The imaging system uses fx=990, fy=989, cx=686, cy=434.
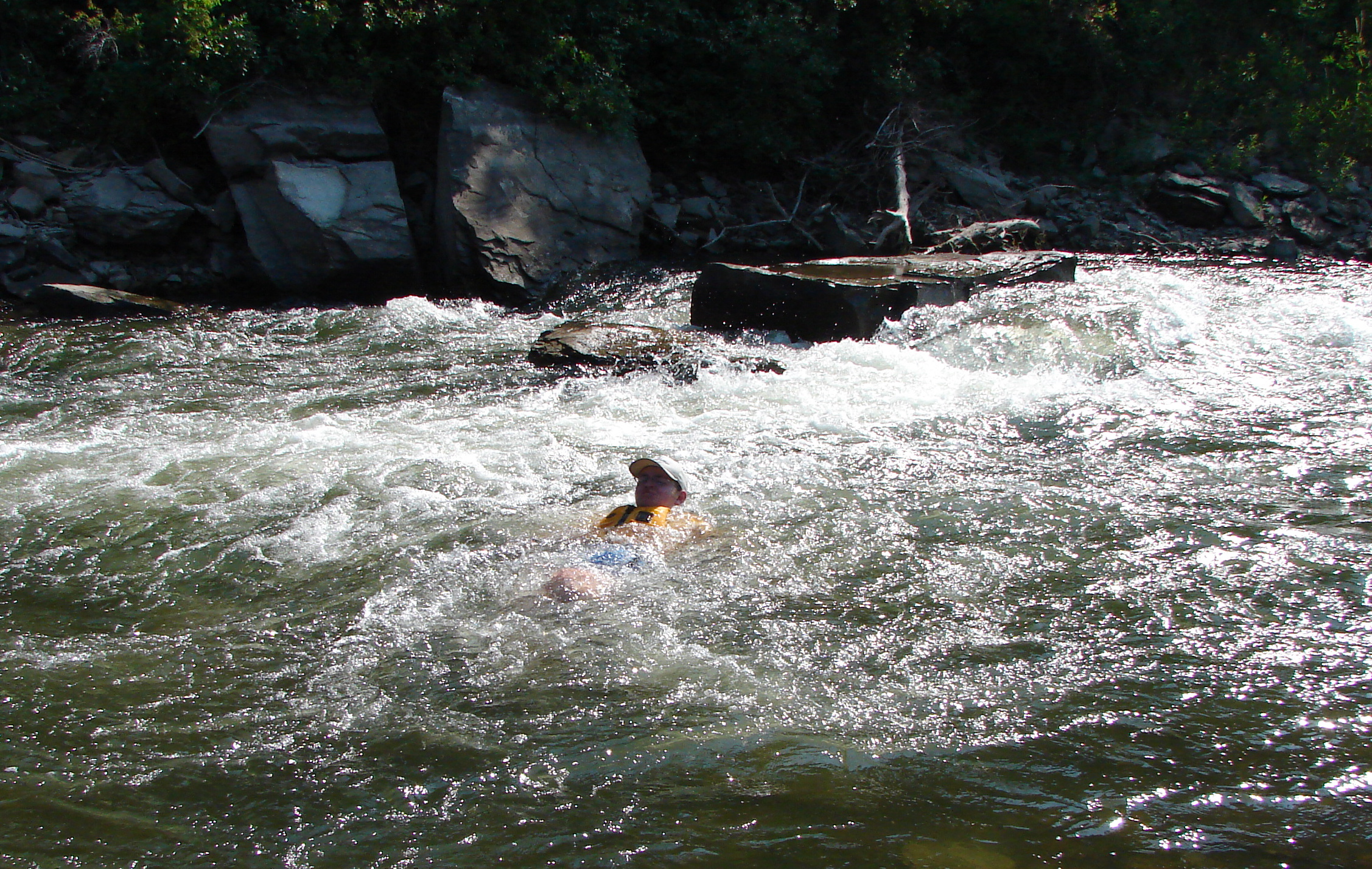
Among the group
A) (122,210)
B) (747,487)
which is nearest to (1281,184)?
(747,487)

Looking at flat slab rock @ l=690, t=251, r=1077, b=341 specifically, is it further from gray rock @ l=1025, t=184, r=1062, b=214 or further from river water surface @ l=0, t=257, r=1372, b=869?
gray rock @ l=1025, t=184, r=1062, b=214

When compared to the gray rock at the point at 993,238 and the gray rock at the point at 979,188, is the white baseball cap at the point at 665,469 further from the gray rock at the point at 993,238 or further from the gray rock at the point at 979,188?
the gray rock at the point at 979,188

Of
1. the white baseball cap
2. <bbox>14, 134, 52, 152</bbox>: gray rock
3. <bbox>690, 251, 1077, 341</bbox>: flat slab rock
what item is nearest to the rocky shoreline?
<bbox>14, 134, 52, 152</bbox>: gray rock

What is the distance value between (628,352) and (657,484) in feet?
10.3

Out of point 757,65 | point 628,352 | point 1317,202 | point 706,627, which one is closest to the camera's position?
point 706,627

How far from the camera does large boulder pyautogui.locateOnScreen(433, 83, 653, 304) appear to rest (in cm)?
1041

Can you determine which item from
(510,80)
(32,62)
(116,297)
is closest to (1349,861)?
(116,297)

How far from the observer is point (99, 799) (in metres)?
2.64

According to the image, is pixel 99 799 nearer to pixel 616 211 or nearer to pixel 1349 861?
pixel 1349 861

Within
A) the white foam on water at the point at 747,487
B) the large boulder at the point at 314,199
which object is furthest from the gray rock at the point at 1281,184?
the large boulder at the point at 314,199

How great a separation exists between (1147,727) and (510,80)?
1078 cm

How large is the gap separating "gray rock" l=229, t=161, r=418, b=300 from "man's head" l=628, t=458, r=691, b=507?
6.61m

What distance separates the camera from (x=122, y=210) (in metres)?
10.1

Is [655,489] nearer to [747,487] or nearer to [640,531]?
[640,531]
